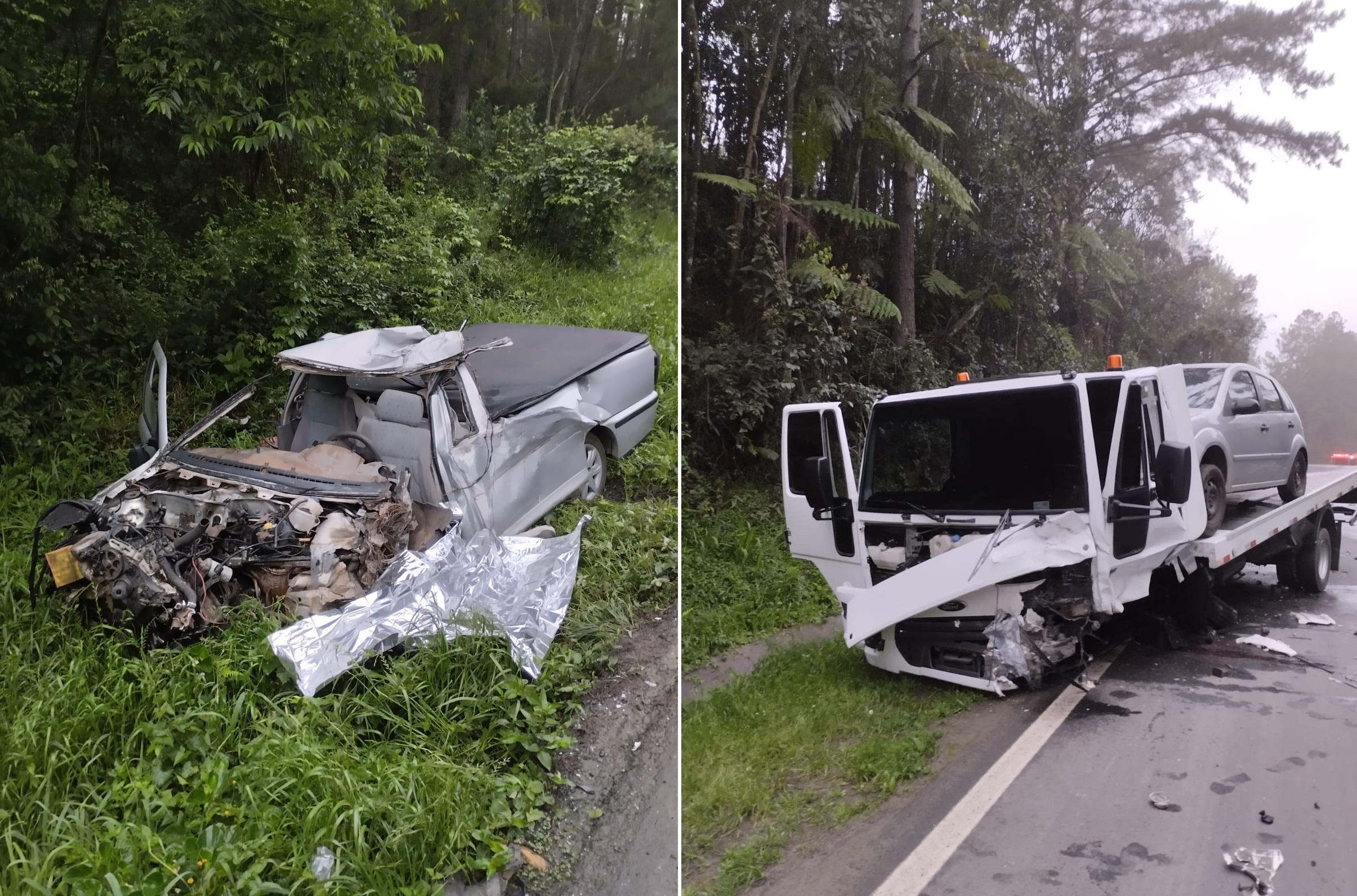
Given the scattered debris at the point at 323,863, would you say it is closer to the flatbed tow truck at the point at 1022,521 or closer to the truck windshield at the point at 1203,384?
the flatbed tow truck at the point at 1022,521

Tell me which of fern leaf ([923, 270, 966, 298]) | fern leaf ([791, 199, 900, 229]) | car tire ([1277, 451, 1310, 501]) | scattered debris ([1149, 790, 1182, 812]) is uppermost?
fern leaf ([791, 199, 900, 229])

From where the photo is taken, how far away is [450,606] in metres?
3.62

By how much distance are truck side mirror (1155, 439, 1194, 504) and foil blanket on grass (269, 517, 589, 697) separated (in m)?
2.33

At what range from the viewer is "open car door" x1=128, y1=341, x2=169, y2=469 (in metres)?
4.18

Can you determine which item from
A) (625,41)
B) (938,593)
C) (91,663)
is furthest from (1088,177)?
(91,663)

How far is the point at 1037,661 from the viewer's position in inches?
78.7

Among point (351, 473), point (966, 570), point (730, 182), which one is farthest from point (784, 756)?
point (351, 473)

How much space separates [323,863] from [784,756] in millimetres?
1386

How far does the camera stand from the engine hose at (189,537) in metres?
3.47

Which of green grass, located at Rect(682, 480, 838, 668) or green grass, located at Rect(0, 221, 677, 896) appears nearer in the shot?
green grass, located at Rect(682, 480, 838, 668)

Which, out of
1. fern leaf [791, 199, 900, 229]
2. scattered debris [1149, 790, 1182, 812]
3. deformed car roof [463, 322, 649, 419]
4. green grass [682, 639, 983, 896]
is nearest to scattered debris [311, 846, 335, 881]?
green grass [682, 639, 983, 896]

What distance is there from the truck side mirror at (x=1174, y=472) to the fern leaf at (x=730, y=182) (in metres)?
1.21

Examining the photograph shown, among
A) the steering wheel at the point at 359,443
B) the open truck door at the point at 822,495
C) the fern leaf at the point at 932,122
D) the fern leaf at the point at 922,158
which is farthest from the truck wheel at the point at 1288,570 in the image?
the steering wheel at the point at 359,443

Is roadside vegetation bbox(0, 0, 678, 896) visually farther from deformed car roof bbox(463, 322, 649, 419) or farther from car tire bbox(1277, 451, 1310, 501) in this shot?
car tire bbox(1277, 451, 1310, 501)
